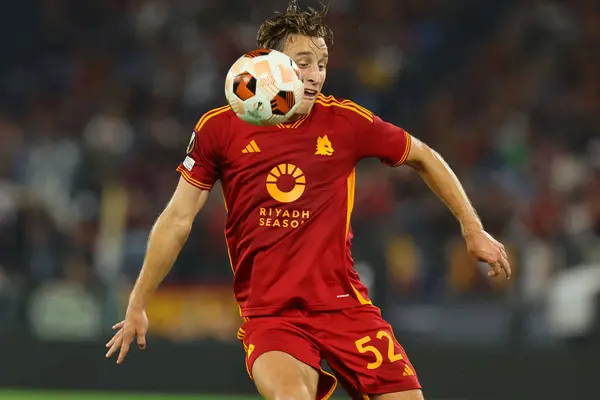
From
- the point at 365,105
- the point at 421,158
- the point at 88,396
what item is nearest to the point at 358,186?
the point at 365,105

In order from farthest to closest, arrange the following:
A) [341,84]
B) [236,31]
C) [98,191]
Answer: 1. [236,31]
2. [341,84]
3. [98,191]

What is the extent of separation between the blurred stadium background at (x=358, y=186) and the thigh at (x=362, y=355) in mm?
3884

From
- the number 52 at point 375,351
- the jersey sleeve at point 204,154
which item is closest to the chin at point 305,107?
the jersey sleeve at point 204,154

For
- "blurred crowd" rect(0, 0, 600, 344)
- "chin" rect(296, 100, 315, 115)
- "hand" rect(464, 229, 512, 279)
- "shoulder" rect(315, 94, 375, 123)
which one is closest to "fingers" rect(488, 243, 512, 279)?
"hand" rect(464, 229, 512, 279)

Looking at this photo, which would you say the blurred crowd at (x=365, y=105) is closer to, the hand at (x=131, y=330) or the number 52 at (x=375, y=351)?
the number 52 at (x=375, y=351)

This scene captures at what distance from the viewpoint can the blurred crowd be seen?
30.5 ft

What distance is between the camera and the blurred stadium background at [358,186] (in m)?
8.79

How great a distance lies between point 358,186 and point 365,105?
172cm

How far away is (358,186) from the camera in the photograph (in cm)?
1044

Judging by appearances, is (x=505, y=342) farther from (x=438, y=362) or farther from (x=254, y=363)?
(x=254, y=363)

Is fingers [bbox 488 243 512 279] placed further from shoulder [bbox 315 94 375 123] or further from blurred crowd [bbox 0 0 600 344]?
blurred crowd [bbox 0 0 600 344]

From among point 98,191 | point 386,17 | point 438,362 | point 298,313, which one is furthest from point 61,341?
point 386,17

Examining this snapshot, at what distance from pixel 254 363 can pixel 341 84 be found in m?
7.66

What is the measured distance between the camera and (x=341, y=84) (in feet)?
39.1
